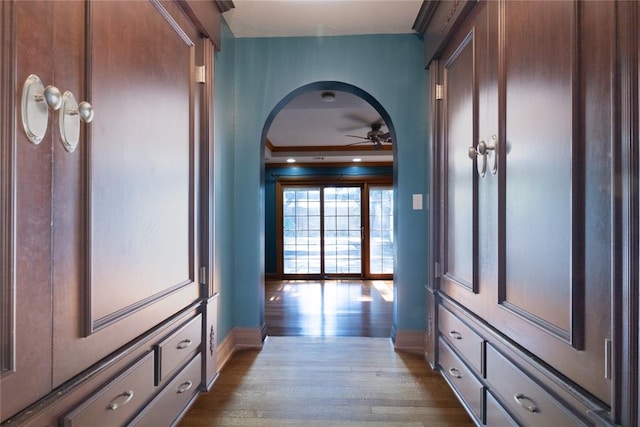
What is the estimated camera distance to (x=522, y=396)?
128 cm

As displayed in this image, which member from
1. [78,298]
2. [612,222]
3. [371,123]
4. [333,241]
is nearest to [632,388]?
[612,222]

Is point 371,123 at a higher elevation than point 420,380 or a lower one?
higher

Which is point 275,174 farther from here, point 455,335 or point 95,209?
point 95,209

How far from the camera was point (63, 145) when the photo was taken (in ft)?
3.18

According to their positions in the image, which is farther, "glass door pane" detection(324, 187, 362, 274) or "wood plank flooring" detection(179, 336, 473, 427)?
"glass door pane" detection(324, 187, 362, 274)

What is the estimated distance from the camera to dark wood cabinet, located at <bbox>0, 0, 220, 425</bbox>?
0.82 m

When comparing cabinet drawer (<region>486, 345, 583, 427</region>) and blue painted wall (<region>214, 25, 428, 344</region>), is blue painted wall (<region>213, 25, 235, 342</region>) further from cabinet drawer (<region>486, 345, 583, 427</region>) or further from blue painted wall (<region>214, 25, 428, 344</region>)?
cabinet drawer (<region>486, 345, 583, 427</region>)

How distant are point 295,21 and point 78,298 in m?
2.34

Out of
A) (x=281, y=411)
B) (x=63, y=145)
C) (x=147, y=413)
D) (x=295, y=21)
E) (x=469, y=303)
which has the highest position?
(x=295, y=21)

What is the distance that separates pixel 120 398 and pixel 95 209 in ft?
2.19

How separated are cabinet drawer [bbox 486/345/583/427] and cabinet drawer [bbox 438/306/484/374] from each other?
4.0 inches

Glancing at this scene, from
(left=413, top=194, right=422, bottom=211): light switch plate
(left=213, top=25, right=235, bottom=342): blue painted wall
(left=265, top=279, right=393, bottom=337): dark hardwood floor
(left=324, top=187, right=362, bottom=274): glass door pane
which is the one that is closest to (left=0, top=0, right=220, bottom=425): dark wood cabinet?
(left=213, top=25, right=235, bottom=342): blue painted wall

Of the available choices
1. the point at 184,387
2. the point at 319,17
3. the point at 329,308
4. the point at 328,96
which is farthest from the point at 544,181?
the point at 329,308

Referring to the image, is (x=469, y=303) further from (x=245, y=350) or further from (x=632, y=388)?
(x=245, y=350)
